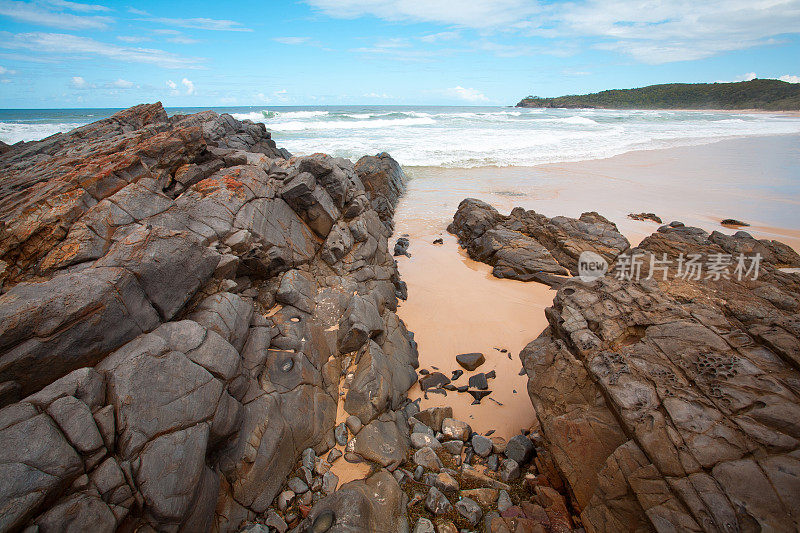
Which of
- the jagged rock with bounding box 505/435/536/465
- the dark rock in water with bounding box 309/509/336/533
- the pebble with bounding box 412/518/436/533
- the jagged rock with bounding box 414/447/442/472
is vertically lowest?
the jagged rock with bounding box 505/435/536/465

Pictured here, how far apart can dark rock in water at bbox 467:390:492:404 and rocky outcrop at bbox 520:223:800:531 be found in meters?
1.28

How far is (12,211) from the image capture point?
234 inches

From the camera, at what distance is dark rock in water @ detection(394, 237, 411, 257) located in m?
13.5

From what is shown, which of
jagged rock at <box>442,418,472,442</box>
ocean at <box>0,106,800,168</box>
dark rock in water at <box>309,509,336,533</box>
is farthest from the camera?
ocean at <box>0,106,800,168</box>

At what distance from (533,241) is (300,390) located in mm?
10289

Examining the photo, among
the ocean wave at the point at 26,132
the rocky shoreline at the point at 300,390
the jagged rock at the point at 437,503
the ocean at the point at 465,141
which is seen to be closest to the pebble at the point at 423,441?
the rocky shoreline at the point at 300,390

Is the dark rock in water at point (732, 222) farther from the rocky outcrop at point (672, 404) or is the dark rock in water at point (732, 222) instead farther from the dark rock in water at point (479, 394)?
the dark rock in water at point (479, 394)

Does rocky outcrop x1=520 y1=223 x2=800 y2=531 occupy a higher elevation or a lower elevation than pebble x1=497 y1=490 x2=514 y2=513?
higher

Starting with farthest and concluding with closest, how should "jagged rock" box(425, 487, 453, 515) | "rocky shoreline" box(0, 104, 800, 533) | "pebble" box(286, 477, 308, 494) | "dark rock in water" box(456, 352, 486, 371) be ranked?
"dark rock in water" box(456, 352, 486, 371) → "pebble" box(286, 477, 308, 494) → "jagged rock" box(425, 487, 453, 515) → "rocky shoreline" box(0, 104, 800, 533)

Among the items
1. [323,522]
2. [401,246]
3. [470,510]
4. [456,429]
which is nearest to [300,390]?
[323,522]

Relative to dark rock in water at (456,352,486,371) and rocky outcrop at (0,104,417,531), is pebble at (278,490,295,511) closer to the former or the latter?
rocky outcrop at (0,104,417,531)

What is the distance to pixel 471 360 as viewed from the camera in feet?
25.6

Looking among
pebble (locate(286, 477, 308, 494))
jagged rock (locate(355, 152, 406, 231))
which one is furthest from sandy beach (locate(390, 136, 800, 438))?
pebble (locate(286, 477, 308, 494))

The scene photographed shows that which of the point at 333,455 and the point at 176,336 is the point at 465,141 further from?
the point at 176,336
